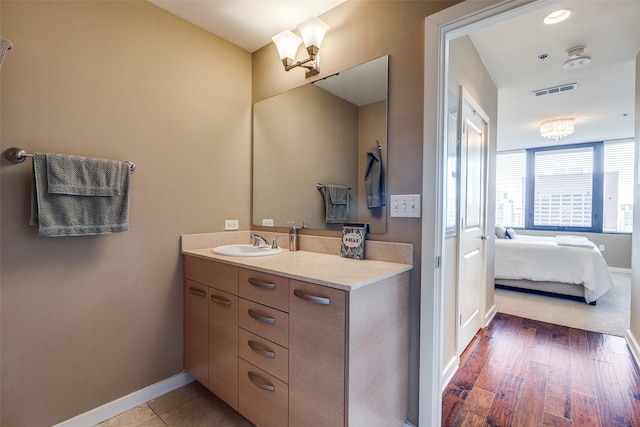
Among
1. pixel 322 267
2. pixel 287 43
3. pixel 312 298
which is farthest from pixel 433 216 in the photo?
pixel 287 43

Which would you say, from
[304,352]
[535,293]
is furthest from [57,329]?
[535,293]

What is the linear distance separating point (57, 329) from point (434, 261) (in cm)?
191

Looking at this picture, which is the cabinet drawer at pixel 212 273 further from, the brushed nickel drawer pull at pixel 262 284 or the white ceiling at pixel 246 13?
the white ceiling at pixel 246 13

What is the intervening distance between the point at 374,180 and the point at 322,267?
A: 60cm

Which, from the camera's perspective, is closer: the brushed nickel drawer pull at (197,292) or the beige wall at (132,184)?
the beige wall at (132,184)

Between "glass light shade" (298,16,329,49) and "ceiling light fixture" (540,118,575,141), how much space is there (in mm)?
4164

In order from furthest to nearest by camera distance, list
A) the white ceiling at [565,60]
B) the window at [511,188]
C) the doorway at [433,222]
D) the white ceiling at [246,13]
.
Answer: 1. the window at [511,188]
2. the white ceiling at [565,60]
3. the white ceiling at [246,13]
4. the doorway at [433,222]

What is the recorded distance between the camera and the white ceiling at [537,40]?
1.79 meters

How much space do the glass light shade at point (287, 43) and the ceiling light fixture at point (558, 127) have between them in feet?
13.9

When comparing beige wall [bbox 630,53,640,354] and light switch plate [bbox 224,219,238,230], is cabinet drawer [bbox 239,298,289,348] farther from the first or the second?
beige wall [bbox 630,53,640,354]

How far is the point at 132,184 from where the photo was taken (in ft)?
5.50

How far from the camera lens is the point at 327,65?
6.13 feet

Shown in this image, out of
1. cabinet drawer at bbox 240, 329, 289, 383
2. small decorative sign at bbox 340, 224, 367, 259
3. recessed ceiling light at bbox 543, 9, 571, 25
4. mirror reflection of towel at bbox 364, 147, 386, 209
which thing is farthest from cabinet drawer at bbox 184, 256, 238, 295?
recessed ceiling light at bbox 543, 9, 571, 25

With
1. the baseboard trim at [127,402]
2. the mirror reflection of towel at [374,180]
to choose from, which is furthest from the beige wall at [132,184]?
the mirror reflection of towel at [374,180]
